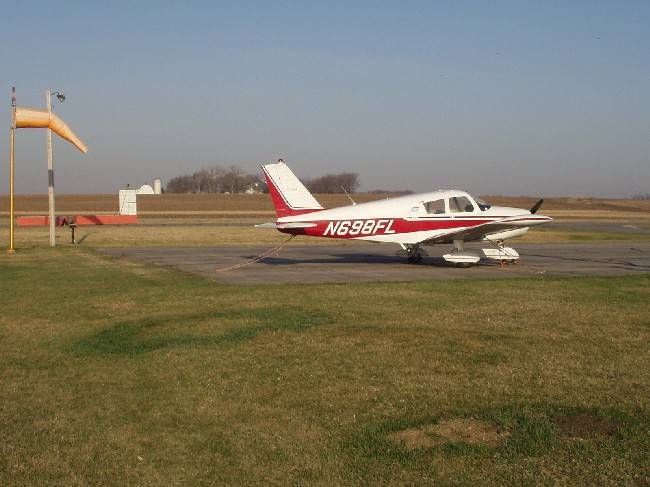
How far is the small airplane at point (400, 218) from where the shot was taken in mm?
21469

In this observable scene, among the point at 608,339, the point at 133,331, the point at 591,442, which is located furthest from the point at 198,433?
the point at 608,339

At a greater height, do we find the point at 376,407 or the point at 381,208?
the point at 381,208

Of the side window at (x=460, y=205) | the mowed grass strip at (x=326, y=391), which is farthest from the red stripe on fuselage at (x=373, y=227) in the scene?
the mowed grass strip at (x=326, y=391)

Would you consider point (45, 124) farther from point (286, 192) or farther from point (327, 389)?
point (327, 389)

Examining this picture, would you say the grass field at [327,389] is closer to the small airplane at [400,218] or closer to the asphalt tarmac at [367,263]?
the asphalt tarmac at [367,263]

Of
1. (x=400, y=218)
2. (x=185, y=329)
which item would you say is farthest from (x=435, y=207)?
(x=185, y=329)

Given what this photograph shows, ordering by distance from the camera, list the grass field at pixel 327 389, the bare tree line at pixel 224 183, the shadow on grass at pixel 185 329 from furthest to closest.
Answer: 1. the bare tree line at pixel 224 183
2. the shadow on grass at pixel 185 329
3. the grass field at pixel 327 389

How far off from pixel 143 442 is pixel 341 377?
2747 millimetres

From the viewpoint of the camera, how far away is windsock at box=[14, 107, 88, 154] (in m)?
29.7

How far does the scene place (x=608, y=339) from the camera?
10086 millimetres

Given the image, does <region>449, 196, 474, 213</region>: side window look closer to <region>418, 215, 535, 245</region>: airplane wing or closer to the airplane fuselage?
the airplane fuselage

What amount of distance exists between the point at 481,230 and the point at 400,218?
102 inches

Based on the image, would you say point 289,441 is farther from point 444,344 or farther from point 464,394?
point 444,344

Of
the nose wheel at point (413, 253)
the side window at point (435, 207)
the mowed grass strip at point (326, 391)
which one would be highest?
the side window at point (435, 207)
